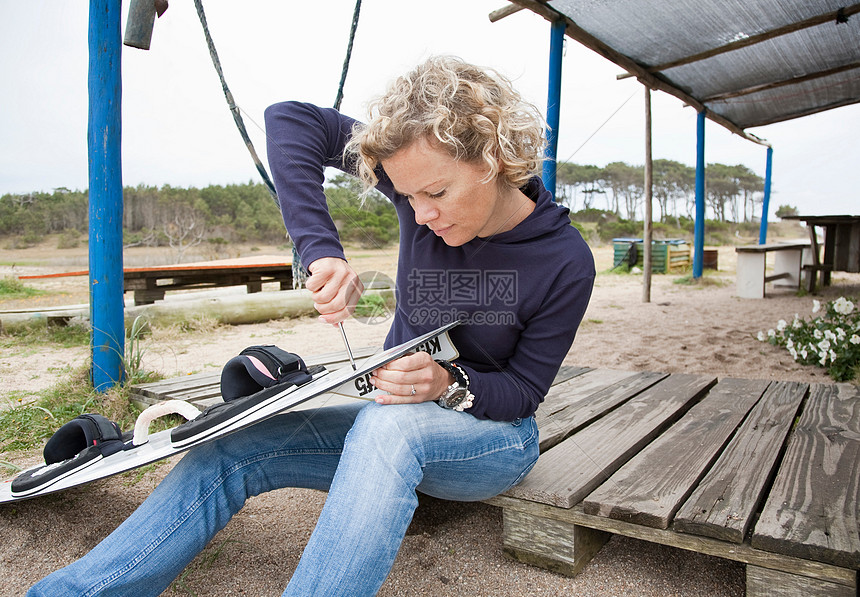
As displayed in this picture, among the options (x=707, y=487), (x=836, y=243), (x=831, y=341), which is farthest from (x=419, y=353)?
(x=836, y=243)

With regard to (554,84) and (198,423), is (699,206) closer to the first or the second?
(554,84)

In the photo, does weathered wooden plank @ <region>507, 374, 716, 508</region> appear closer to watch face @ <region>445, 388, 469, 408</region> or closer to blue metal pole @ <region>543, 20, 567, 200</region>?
watch face @ <region>445, 388, 469, 408</region>

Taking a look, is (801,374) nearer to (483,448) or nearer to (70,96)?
(483,448)

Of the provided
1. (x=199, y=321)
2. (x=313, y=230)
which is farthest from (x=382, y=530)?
(x=199, y=321)

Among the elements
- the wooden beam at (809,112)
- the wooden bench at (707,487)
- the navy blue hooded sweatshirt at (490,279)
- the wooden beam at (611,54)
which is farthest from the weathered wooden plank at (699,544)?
the wooden beam at (809,112)

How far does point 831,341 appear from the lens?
9.72ft

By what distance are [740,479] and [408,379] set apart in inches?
29.3

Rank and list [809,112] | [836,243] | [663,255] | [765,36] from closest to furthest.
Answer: [765,36], [836,243], [809,112], [663,255]

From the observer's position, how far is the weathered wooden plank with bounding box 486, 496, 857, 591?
2.82ft

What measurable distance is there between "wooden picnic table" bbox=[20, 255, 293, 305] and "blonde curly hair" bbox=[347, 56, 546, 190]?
4.82 m

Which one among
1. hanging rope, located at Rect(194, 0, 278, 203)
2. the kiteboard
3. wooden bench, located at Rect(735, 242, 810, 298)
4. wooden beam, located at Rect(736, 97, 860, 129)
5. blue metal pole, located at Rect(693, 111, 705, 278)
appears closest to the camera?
the kiteboard

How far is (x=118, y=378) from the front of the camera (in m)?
2.21

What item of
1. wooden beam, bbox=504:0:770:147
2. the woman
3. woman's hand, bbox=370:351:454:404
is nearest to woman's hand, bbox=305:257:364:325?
the woman

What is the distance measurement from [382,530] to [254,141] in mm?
3264
